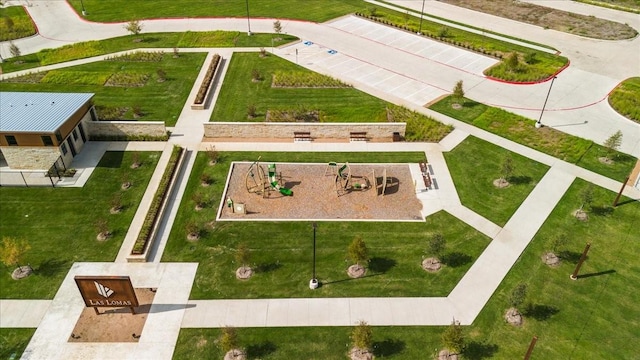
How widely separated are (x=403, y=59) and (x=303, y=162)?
22678 mm

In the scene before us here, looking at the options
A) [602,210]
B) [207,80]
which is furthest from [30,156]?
[602,210]

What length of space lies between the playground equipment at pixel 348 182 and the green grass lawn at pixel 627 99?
90.1 ft

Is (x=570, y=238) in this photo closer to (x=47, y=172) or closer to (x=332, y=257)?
(x=332, y=257)

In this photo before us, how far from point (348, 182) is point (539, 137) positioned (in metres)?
18.6

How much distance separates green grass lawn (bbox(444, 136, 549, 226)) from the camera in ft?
106

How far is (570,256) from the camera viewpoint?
28.6 meters

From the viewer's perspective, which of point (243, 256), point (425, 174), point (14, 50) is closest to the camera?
point (243, 256)

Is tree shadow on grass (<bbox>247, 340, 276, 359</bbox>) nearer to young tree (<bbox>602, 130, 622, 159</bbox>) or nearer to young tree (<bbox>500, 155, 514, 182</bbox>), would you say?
young tree (<bbox>500, 155, 514, 182</bbox>)

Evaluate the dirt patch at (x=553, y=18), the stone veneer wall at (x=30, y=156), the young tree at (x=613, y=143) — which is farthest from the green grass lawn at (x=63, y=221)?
the dirt patch at (x=553, y=18)

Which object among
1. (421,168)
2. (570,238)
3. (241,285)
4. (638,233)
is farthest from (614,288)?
(241,285)

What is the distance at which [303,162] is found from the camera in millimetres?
36562

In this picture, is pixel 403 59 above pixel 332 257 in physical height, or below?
above

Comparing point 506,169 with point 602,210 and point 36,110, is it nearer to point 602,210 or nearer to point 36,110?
point 602,210

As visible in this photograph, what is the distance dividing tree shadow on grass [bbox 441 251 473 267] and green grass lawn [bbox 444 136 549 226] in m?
4.46
